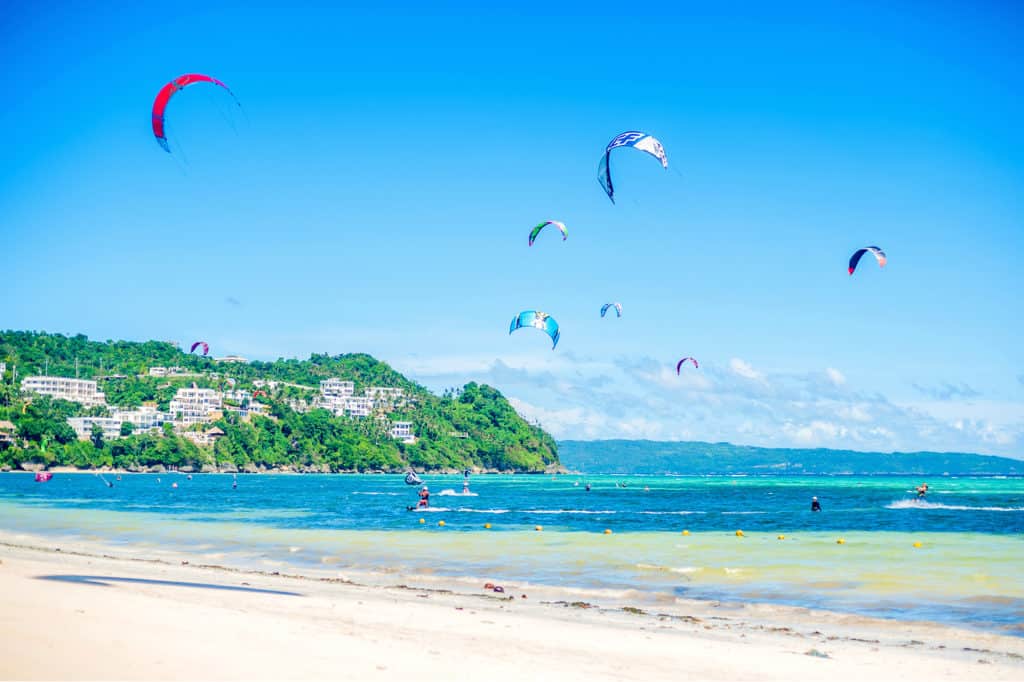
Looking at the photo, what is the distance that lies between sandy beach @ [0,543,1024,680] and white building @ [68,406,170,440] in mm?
181181

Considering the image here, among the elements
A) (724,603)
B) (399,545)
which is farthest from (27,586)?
(399,545)

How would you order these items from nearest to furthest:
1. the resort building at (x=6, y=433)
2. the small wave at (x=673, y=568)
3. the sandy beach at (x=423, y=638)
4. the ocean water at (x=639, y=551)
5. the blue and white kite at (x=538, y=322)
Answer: the sandy beach at (x=423, y=638) → the ocean water at (x=639, y=551) → the small wave at (x=673, y=568) → the blue and white kite at (x=538, y=322) → the resort building at (x=6, y=433)

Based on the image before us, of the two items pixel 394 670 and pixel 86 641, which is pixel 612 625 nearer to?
pixel 394 670

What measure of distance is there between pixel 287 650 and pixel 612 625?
5.87 meters

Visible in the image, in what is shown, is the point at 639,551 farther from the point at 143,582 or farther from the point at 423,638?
the point at 423,638

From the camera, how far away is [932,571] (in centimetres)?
2331

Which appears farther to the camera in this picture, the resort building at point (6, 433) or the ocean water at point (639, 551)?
the resort building at point (6, 433)

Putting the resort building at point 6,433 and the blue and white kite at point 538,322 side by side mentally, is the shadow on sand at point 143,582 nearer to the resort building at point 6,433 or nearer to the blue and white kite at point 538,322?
the blue and white kite at point 538,322

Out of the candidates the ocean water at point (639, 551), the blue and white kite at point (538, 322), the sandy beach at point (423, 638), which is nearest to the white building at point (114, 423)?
the ocean water at point (639, 551)

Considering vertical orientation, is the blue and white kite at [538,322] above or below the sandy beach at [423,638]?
above

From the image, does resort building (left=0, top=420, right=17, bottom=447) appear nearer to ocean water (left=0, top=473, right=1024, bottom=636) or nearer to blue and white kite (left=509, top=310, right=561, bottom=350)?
ocean water (left=0, top=473, right=1024, bottom=636)

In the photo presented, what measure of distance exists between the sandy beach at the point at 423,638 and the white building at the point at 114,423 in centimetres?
18118

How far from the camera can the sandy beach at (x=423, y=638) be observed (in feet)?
32.7

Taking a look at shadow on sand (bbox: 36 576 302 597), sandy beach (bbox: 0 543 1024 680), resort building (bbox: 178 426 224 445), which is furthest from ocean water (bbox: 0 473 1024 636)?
resort building (bbox: 178 426 224 445)
